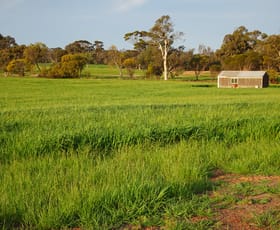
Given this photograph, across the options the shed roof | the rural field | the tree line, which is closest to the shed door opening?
the shed roof


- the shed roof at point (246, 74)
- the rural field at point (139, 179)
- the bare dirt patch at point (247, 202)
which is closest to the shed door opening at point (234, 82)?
the shed roof at point (246, 74)

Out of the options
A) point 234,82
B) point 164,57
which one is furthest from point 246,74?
point 164,57

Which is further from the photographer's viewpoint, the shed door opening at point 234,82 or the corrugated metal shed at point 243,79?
the shed door opening at point 234,82

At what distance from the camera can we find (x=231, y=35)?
3829 inches

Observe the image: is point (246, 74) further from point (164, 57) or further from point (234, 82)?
point (164, 57)

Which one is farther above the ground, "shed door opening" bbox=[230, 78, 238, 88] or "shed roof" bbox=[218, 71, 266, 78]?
"shed roof" bbox=[218, 71, 266, 78]

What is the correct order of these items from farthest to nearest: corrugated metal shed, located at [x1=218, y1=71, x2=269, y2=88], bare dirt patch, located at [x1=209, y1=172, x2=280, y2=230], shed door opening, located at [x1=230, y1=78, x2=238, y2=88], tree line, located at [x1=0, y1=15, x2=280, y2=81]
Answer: tree line, located at [x1=0, y1=15, x2=280, y2=81], shed door opening, located at [x1=230, y1=78, x2=238, y2=88], corrugated metal shed, located at [x1=218, y1=71, x2=269, y2=88], bare dirt patch, located at [x1=209, y1=172, x2=280, y2=230]

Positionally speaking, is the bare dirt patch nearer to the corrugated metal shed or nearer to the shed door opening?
the shed door opening

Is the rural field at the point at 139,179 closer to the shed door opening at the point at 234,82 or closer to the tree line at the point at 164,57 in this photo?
the shed door opening at the point at 234,82

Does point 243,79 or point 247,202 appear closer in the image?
point 247,202

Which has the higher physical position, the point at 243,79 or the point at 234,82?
the point at 243,79

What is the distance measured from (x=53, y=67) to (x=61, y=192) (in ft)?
251

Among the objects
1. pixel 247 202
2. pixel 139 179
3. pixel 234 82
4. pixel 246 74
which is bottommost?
pixel 234 82

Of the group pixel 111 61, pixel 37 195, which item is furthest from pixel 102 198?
pixel 111 61
